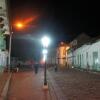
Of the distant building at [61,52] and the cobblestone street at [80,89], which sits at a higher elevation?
the distant building at [61,52]

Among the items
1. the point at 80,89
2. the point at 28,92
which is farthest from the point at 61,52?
the point at 28,92

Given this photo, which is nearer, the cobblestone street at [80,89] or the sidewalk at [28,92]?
the cobblestone street at [80,89]

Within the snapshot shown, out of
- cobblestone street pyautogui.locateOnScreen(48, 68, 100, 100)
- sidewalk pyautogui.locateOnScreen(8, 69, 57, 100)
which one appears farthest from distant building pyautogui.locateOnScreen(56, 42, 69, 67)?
sidewalk pyautogui.locateOnScreen(8, 69, 57, 100)

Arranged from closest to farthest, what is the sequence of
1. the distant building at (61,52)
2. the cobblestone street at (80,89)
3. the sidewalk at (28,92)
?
the cobblestone street at (80,89) → the sidewalk at (28,92) → the distant building at (61,52)

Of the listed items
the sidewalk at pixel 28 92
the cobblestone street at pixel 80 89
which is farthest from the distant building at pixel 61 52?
the sidewalk at pixel 28 92

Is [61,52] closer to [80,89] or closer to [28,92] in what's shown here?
[80,89]

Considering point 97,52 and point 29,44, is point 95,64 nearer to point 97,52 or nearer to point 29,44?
point 97,52

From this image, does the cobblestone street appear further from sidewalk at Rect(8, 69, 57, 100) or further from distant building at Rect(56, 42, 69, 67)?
distant building at Rect(56, 42, 69, 67)

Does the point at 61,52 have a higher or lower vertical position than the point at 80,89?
higher

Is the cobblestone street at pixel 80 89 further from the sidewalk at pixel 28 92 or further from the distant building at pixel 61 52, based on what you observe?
the distant building at pixel 61 52

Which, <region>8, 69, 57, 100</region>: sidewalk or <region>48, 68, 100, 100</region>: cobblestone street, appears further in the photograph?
<region>8, 69, 57, 100</region>: sidewalk

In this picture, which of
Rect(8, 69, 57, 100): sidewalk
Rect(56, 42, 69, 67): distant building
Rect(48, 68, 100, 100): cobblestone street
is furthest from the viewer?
Rect(56, 42, 69, 67): distant building

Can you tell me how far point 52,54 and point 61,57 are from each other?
7.13 metres

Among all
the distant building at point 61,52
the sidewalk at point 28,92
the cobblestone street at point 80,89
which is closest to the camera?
the cobblestone street at point 80,89
